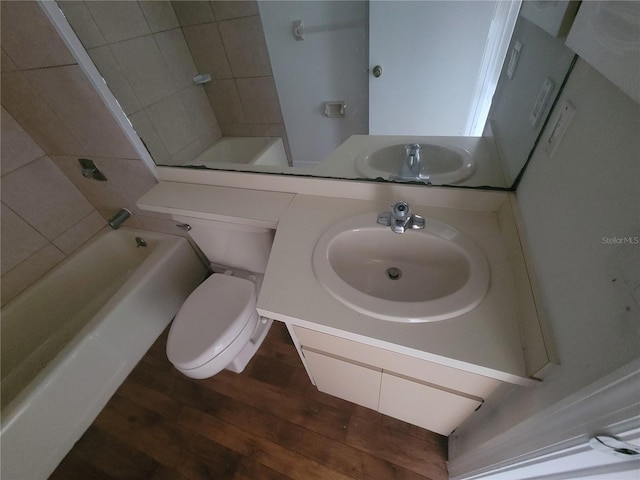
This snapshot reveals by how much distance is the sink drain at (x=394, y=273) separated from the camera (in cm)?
82

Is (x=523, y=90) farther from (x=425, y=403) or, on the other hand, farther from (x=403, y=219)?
(x=425, y=403)

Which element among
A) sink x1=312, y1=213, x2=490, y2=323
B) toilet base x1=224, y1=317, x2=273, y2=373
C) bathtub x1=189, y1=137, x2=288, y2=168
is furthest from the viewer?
toilet base x1=224, y1=317, x2=273, y2=373

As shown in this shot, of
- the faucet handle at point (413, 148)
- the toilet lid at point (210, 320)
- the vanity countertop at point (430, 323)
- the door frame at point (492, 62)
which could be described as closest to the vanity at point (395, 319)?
the vanity countertop at point (430, 323)

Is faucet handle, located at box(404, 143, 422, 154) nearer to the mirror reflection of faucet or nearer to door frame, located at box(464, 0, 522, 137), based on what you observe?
the mirror reflection of faucet

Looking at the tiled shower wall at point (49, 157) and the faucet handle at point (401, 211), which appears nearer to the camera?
the faucet handle at point (401, 211)

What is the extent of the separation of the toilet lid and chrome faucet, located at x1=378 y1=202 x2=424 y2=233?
758 mm

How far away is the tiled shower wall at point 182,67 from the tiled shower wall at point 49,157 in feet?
0.41

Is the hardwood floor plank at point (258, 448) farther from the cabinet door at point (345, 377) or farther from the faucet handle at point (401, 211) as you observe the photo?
the faucet handle at point (401, 211)

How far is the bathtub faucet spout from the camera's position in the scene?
1.51 metres

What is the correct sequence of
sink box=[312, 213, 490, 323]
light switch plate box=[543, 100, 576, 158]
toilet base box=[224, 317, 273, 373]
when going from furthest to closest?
toilet base box=[224, 317, 273, 373]
sink box=[312, 213, 490, 323]
light switch plate box=[543, 100, 576, 158]

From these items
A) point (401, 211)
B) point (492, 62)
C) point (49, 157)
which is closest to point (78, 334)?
point (49, 157)

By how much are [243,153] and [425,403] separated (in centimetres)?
118

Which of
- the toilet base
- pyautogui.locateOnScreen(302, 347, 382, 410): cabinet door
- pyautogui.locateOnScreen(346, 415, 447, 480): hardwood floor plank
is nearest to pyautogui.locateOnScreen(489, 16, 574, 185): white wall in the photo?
pyautogui.locateOnScreen(302, 347, 382, 410): cabinet door

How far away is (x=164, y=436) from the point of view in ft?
3.81
